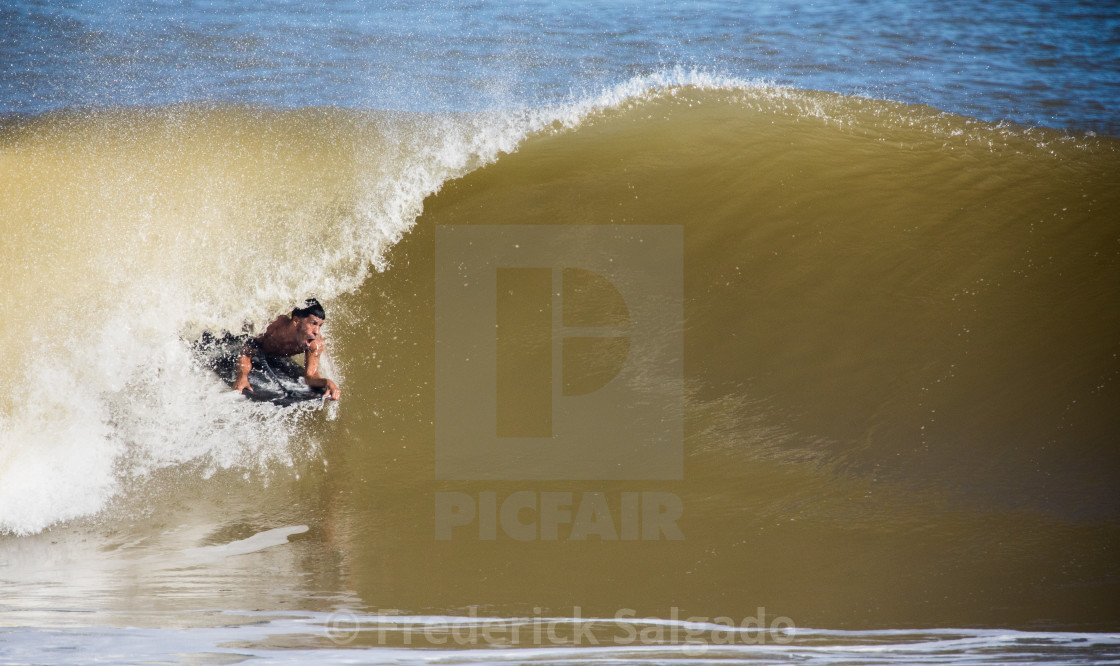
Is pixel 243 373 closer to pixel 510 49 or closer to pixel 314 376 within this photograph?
pixel 314 376

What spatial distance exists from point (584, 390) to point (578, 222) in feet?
3.77

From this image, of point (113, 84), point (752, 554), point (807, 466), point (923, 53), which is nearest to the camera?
point (752, 554)

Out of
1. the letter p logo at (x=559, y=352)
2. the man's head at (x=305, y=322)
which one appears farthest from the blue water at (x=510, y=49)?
the man's head at (x=305, y=322)

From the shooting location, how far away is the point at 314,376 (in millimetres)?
3666

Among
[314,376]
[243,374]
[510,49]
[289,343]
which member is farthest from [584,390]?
[510,49]

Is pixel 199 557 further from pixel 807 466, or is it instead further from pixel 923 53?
pixel 923 53

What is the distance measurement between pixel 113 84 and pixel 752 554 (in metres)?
8.12

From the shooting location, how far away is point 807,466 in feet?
10.6

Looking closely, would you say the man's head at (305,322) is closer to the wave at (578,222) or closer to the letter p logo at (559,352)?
the wave at (578,222)

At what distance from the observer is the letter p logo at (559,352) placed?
3.42m

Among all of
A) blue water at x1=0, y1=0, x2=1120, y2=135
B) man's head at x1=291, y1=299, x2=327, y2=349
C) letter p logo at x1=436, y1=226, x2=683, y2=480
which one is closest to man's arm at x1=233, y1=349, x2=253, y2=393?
man's head at x1=291, y1=299, x2=327, y2=349

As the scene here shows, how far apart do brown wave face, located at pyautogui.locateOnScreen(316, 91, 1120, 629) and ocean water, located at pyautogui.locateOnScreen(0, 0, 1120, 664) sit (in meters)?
0.02

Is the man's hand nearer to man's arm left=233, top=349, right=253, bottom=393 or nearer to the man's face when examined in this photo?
man's arm left=233, top=349, right=253, bottom=393

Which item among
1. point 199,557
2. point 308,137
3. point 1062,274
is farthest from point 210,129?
point 1062,274
